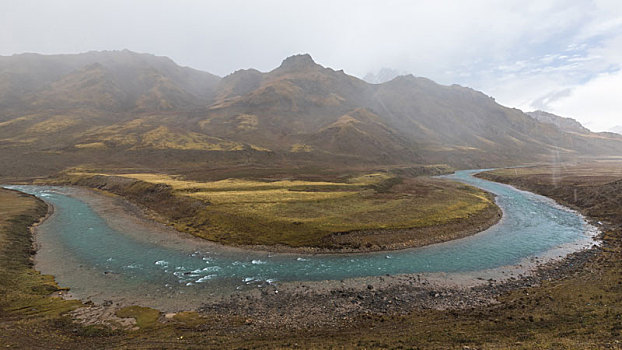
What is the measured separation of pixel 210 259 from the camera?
48.4 metres

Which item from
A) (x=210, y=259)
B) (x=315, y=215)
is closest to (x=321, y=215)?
(x=315, y=215)

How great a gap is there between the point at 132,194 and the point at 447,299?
4202 inches

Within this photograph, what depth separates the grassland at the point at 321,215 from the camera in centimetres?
5684

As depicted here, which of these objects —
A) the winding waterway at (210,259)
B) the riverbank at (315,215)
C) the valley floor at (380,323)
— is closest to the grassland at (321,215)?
the riverbank at (315,215)

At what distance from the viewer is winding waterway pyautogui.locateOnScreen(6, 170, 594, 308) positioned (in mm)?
39312

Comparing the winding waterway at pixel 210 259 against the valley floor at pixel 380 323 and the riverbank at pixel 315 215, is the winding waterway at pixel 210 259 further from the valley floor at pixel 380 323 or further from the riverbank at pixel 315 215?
the valley floor at pixel 380 323

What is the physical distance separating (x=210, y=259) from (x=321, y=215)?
30.2m

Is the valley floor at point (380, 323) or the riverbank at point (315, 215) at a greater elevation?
the riverbank at point (315, 215)

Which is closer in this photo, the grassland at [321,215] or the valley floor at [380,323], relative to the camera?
the valley floor at [380,323]

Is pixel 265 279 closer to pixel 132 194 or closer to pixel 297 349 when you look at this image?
pixel 297 349

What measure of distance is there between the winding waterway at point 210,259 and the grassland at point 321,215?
4.47m

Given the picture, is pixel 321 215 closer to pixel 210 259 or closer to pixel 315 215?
pixel 315 215

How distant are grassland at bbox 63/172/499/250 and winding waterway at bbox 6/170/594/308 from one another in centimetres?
447

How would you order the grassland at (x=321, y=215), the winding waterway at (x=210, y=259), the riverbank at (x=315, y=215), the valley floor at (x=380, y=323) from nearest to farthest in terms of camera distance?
1. the valley floor at (x=380, y=323)
2. the winding waterway at (x=210, y=259)
3. the riverbank at (x=315, y=215)
4. the grassland at (x=321, y=215)
